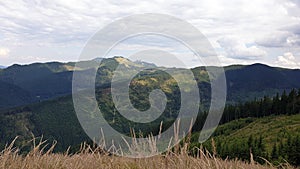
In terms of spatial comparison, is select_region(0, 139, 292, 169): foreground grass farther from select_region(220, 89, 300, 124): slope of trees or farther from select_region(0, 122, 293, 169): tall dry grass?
select_region(220, 89, 300, 124): slope of trees

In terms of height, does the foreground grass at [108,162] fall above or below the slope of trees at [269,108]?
above

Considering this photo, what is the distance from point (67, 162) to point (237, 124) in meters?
120

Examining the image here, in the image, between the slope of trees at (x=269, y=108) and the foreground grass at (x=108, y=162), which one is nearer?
the foreground grass at (x=108, y=162)

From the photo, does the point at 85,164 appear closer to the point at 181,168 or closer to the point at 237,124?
the point at 181,168

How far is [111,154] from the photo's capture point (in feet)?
12.8

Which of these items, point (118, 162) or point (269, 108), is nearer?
point (118, 162)


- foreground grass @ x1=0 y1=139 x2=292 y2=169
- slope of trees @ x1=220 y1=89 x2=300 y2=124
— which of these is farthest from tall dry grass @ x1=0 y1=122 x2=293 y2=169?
slope of trees @ x1=220 y1=89 x2=300 y2=124

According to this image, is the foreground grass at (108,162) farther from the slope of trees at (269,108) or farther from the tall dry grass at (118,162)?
the slope of trees at (269,108)

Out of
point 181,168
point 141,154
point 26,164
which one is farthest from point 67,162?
point 181,168

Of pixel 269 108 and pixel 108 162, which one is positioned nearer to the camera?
pixel 108 162

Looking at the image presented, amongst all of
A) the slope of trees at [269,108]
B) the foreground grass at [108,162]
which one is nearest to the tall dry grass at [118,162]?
the foreground grass at [108,162]

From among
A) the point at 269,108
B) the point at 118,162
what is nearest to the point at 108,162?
the point at 118,162

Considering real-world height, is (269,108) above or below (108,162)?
below

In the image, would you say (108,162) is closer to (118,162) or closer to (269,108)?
(118,162)
